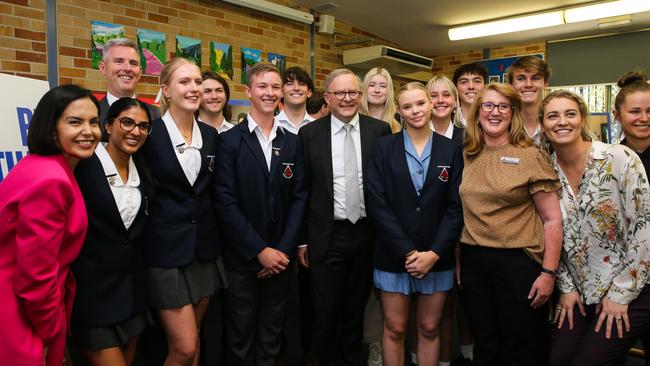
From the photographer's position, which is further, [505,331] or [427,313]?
[427,313]

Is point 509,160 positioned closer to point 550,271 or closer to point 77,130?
point 550,271

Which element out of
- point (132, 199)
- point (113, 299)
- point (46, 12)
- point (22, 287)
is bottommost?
point (113, 299)

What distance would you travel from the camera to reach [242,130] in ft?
8.21

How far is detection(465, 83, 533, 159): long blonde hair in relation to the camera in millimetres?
2297

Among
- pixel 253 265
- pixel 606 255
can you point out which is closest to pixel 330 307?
pixel 253 265

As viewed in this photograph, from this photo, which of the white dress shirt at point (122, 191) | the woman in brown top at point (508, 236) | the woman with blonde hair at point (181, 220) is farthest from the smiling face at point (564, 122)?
the white dress shirt at point (122, 191)

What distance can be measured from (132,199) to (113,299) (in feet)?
1.38

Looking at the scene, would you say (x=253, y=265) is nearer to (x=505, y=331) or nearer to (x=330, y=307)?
(x=330, y=307)

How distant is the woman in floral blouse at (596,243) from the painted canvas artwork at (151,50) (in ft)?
11.5

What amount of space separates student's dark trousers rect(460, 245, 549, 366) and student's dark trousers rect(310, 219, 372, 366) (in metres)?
0.58

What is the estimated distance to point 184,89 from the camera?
7.43 ft

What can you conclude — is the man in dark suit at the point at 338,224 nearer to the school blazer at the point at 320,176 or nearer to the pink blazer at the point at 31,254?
the school blazer at the point at 320,176

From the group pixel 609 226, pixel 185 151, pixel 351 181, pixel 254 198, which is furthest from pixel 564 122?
pixel 185 151

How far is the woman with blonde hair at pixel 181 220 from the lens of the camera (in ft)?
7.02
